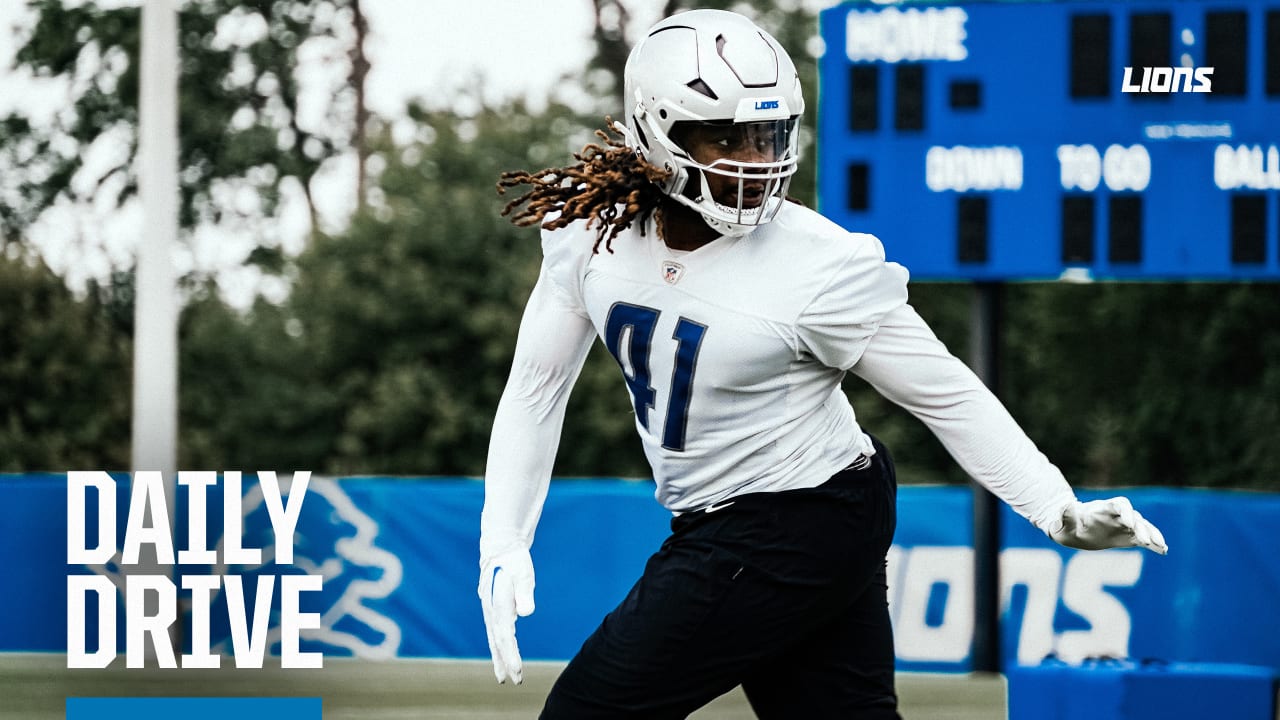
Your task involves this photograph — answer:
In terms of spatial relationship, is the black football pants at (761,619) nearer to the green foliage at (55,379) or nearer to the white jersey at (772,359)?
the white jersey at (772,359)

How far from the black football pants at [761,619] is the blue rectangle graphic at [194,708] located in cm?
422

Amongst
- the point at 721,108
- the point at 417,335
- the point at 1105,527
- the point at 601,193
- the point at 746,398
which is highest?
the point at 721,108

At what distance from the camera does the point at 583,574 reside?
8672mm

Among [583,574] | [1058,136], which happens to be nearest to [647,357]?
[583,574]

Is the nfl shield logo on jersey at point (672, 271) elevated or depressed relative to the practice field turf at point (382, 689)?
elevated

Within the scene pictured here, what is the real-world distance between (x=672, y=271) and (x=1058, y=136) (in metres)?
5.83

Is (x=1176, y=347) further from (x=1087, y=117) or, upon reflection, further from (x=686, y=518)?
(x=686, y=518)

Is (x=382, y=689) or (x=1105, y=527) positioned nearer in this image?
(x=1105, y=527)

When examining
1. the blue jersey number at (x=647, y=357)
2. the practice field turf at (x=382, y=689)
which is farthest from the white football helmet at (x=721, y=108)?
the practice field turf at (x=382, y=689)

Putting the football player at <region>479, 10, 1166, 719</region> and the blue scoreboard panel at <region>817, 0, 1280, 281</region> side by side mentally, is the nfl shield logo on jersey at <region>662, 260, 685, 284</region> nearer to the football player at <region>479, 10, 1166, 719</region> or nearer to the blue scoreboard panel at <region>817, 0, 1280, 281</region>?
the football player at <region>479, 10, 1166, 719</region>

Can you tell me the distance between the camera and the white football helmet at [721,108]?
3.07m

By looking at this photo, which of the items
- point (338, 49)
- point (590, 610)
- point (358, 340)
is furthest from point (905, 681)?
point (338, 49)

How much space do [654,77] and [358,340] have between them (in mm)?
19357

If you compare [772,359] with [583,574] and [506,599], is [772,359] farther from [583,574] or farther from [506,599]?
[583,574]
